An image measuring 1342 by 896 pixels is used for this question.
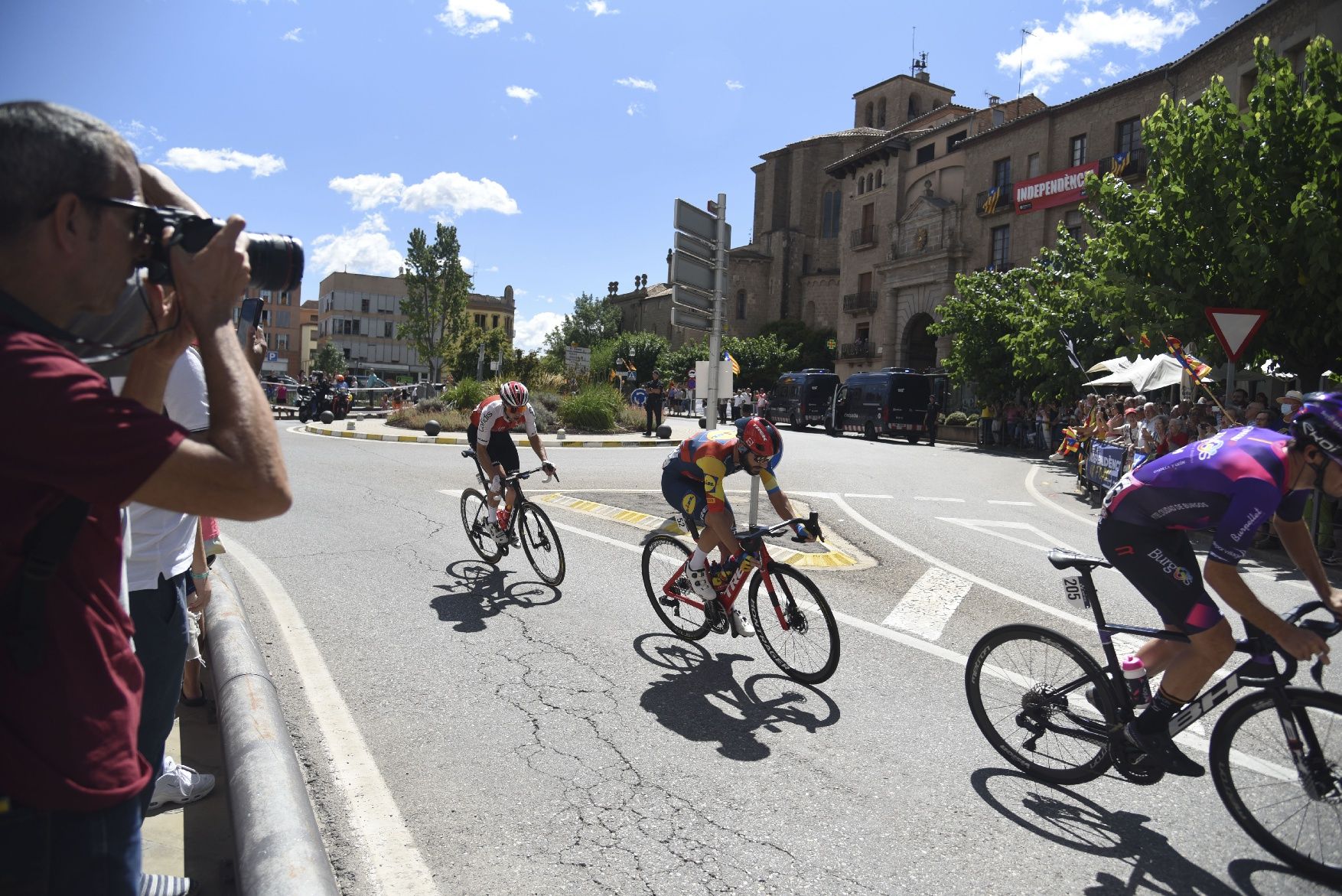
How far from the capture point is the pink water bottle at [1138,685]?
12.7ft

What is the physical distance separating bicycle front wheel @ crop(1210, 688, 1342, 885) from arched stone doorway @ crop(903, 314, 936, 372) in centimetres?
4613

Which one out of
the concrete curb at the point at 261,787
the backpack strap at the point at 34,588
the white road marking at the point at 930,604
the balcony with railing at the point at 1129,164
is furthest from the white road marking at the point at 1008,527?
the balcony with railing at the point at 1129,164

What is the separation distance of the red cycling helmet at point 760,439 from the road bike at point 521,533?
2.39 metres

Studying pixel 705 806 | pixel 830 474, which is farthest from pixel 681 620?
pixel 830 474

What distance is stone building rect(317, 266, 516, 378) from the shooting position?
100 metres

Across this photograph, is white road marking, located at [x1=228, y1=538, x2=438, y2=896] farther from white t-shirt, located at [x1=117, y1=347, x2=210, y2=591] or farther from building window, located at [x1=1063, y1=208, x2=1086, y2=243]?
building window, located at [x1=1063, y1=208, x2=1086, y2=243]

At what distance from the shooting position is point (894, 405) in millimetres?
30781

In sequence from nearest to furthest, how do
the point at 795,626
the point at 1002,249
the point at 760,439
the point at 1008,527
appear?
the point at 795,626, the point at 760,439, the point at 1008,527, the point at 1002,249

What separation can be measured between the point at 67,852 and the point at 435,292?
193ft

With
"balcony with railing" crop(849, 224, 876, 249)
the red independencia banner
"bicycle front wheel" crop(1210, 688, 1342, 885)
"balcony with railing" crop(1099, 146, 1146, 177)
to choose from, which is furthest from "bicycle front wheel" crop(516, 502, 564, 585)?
"balcony with railing" crop(849, 224, 876, 249)

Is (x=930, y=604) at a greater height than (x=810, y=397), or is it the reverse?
(x=810, y=397)

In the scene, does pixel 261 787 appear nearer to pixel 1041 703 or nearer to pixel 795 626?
pixel 795 626

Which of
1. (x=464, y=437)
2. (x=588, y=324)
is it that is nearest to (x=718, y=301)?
(x=464, y=437)

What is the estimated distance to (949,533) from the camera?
34.8 ft
